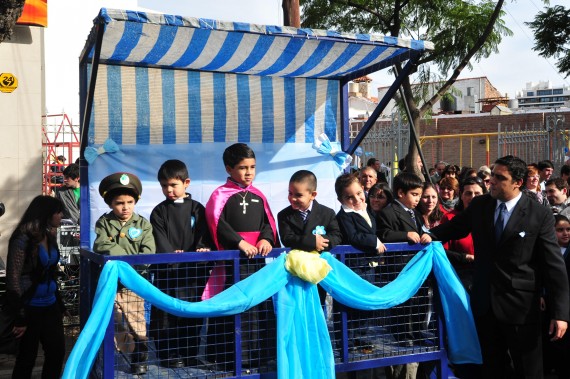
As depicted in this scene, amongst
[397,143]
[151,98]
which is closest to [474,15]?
[397,143]

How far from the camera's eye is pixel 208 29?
4996mm

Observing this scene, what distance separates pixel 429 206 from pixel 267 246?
89.0 inches

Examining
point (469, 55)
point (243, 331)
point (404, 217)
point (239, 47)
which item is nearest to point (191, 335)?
point (243, 331)

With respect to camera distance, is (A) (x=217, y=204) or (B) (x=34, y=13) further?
(B) (x=34, y=13)

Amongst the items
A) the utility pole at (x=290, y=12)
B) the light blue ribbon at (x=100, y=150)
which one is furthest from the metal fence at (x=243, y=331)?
the utility pole at (x=290, y=12)

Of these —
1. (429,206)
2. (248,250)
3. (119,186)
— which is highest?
(119,186)

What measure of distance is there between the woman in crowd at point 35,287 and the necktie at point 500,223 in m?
3.48

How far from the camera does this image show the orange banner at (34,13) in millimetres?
10272

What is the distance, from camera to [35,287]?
531cm

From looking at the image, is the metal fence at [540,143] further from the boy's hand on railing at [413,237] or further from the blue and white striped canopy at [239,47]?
the boy's hand on railing at [413,237]

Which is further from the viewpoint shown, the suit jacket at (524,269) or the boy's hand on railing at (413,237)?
the boy's hand on railing at (413,237)

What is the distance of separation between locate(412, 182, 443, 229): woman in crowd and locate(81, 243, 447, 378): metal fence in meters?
1.17

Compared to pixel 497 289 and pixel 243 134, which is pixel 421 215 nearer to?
pixel 497 289

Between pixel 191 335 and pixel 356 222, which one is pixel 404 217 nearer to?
pixel 356 222
